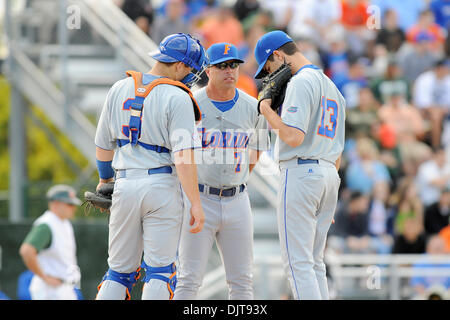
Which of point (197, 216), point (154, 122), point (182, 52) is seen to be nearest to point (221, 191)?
point (197, 216)

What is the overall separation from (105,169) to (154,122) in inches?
29.0

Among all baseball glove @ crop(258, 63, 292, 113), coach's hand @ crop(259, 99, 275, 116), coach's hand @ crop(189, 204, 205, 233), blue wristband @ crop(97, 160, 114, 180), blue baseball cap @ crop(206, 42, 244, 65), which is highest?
blue baseball cap @ crop(206, 42, 244, 65)

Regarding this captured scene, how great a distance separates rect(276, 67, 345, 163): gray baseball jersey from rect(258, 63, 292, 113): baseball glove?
0.07 m

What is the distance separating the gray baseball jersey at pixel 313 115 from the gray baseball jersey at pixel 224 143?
0.48m

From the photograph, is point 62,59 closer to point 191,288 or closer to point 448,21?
point 191,288

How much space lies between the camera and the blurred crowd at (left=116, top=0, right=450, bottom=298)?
1120 centimetres

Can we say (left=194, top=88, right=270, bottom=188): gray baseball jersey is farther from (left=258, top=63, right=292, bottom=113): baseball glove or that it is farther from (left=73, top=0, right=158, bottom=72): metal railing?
(left=73, top=0, right=158, bottom=72): metal railing

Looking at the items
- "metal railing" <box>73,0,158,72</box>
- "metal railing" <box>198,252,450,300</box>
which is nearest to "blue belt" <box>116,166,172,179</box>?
"metal railing" <box>198,252,450,300</box>

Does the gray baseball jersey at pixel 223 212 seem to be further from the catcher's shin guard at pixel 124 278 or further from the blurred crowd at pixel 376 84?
the blurred crowd at pixel 376 84

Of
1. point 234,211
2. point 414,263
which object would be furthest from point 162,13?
point 234,211

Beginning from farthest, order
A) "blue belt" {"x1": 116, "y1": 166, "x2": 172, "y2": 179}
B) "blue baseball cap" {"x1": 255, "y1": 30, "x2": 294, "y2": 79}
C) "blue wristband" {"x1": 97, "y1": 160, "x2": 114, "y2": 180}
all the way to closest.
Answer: "blue wristband" {"x1": 97, "y1": 160, "x2": 114, "y2": 180} → "blue baseball cap" {"x1": 255, "y1": 30, "x2": 294, "y2": 79} → "blue belt" {"x1": 116, "y1": 166, "x2": 172, "y2": 179}

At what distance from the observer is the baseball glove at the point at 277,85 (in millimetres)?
5750

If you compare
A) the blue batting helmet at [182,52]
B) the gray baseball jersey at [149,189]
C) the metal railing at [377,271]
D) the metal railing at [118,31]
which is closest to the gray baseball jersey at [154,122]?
the gray baseball jersey at [149,189]

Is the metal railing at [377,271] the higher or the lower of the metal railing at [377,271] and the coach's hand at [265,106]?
the lower
